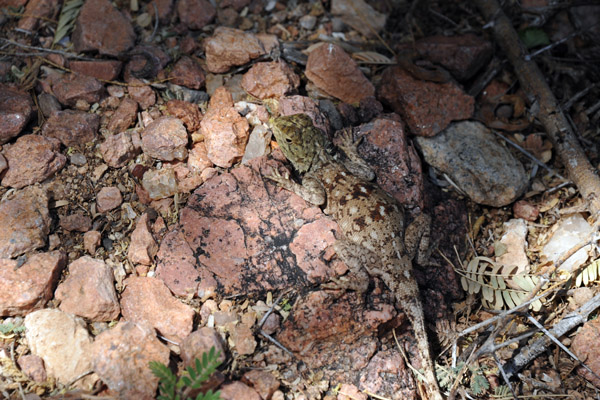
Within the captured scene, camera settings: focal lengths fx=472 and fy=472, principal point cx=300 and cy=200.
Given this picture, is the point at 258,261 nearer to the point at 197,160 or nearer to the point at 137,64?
the point at 197,160

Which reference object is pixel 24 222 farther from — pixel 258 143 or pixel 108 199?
pixel 258 143

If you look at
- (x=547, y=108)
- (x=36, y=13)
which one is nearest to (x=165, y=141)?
(x=36, y=13)

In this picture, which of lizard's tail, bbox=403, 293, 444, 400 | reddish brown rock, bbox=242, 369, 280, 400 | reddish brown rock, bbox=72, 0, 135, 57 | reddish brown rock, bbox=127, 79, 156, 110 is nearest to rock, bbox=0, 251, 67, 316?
reddish brown rock, bbox=242, 369, 280, 400

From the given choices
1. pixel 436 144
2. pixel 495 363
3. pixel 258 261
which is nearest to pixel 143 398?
pixel 258 261


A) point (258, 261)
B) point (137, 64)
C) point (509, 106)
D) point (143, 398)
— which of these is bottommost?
point (143, 398)

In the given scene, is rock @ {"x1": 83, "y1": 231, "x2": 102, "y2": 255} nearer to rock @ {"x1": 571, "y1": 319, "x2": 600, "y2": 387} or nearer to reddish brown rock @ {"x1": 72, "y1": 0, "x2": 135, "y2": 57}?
reddish brown rock @ {"x1": 72, "y1": 0, "x2": 135, "y2": 57}

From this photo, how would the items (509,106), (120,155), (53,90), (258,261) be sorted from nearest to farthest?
(258,261) < (120,155) < (53,90) < (509,106)

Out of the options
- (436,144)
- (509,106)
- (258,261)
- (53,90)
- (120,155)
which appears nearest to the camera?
(258,261)
